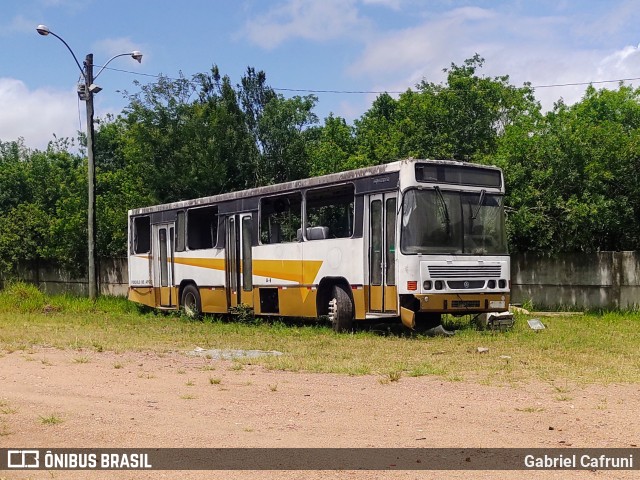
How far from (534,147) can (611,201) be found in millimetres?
2984

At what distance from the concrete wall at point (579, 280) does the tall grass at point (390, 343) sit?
1.20 m

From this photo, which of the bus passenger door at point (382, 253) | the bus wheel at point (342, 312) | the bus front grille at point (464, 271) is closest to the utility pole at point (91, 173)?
the bus wheel at point (342, 312)

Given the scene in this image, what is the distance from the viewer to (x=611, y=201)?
21.4 m

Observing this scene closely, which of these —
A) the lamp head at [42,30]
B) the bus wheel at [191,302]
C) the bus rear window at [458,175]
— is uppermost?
the lamp head at [42,30]

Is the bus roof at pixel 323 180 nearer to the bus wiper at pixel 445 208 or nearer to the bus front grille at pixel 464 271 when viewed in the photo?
the bus wiper at pixel 445 208

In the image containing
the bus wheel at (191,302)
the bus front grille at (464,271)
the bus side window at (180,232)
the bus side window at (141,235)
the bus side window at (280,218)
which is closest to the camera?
the bus front grille at (464,271)

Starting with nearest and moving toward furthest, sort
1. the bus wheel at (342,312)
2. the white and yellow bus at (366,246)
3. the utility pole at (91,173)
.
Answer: the white and yellow bus at (366,246) → the bus wheel at (342,312) → the utility pole at (91,173)

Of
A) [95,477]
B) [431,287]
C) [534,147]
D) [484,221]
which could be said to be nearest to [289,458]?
[95,477]

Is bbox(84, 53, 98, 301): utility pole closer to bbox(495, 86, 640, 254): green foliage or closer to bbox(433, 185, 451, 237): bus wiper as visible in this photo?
bbox(495, 86, 640, 254): green foliage

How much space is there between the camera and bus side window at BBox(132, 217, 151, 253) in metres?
24.7

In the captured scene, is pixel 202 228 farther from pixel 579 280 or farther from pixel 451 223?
pixel 579 280

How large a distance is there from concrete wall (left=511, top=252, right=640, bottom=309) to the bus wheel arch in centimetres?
835

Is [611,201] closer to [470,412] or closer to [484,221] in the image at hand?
[484,221]

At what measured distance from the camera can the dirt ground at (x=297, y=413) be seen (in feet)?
23.0
